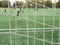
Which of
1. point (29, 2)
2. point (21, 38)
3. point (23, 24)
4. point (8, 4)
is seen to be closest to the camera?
point (8, 4)

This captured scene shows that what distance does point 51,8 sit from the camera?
60.8 inches

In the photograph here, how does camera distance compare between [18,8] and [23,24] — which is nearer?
[18,8]

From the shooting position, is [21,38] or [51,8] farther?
[21,38]

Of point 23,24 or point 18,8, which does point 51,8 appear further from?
point 23,24

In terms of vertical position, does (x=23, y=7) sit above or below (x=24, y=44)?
above

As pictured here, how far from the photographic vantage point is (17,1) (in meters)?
1.45

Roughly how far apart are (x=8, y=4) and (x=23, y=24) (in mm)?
1633

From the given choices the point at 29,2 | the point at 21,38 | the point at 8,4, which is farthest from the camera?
the point at 21,38

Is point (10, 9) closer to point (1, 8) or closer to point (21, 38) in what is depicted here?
point (1, 8)

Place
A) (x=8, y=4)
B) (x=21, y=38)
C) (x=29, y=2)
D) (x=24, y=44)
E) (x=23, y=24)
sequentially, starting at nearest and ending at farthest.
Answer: (x=8, y=4), (x=29, y=2), (x=24, y=44), (x=21, y=38), (x=23, y=24)

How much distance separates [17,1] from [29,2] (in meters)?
0.09

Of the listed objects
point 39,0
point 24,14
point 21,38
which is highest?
Answer: point 39,0

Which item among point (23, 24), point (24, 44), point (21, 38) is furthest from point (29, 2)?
point (23, 24)

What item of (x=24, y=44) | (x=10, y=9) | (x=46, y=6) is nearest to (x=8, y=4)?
(x=10, y=9)
